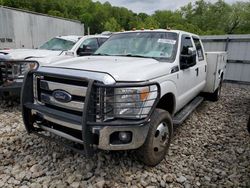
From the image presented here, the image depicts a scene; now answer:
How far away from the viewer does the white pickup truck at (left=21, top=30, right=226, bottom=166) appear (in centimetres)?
257

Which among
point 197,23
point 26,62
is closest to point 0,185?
point 26,62

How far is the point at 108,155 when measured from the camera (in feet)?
11.3

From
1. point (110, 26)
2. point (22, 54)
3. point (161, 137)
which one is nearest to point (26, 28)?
point (22, 54)

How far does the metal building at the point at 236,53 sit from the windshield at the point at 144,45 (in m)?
6.68

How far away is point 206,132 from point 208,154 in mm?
951

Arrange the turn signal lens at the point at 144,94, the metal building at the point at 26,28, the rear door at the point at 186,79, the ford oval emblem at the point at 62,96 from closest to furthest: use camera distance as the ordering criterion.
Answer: the turn signal lens at the point at 144,94 < the ford oval emblem at the point at 62,96 < the rear door at the point at 186,79 < the metal building at the point at 26,28

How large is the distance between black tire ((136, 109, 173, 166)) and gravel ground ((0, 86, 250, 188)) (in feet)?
0.57

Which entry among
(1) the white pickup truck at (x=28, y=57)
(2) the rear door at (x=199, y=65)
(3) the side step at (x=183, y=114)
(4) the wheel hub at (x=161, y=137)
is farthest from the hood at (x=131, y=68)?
(2) the rear door at (x=199, y=65)

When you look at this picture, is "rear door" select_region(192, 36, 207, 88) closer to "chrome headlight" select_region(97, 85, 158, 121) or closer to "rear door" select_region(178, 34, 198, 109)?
"rear door" select_region(178, 34, 198, 109)

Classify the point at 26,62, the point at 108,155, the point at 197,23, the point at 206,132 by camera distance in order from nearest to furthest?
the point at 108,155 → the point at 206,132 → the point at 26,62 → the point at 197,23

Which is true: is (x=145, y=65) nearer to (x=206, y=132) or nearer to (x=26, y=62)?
(x=206, y=132)

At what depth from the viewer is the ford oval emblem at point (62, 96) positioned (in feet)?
9.19

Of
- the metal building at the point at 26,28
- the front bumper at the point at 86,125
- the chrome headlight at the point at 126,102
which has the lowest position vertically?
the front bumper at the point at 86,125

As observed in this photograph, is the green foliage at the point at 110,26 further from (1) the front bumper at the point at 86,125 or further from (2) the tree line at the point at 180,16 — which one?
(1) the front bumper at the point at 86,125
